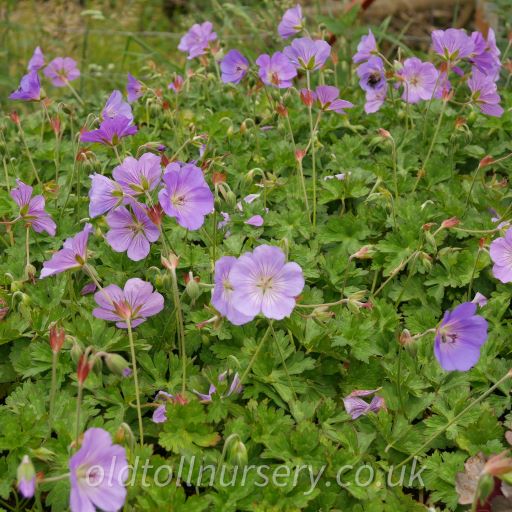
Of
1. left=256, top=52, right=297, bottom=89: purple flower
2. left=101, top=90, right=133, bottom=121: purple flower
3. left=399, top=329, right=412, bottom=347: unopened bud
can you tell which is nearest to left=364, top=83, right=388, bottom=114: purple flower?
left=256, top=52, right=297, bottom=89: purple flower

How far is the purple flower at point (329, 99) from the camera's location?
2.14 m

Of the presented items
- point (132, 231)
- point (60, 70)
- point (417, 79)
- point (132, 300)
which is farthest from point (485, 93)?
point (60, 70)

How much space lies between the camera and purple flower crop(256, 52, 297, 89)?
7.97 ft

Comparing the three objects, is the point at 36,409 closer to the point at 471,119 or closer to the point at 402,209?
the point at 402,209

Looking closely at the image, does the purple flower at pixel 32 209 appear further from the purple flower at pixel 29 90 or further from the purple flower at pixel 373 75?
the purple flower at pixel 373 75

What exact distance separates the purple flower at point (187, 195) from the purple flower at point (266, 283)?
0.93 ft

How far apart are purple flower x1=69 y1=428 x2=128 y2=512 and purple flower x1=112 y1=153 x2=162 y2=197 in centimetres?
64

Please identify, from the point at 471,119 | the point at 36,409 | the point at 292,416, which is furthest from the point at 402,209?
the point at 36,409

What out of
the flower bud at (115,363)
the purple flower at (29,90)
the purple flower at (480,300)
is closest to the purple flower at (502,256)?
the purple flower at (480,300)

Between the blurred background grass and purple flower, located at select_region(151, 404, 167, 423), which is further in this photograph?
the blurred background grass

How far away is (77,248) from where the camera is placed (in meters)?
1.62

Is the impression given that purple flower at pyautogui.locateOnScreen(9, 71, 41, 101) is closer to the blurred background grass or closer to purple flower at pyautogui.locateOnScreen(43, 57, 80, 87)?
purple flower at pyautogui.locateOnScreen(43, 57, 80, 87)

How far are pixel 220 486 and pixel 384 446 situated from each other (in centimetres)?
39

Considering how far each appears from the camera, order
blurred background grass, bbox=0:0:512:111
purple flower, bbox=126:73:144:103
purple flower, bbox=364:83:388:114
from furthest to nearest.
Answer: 1. blurred background grass, bbox=0:0:512:111
2. purple flower, bbox=126:73:144:103
3. purple flower, bbox=364:83:388:114
